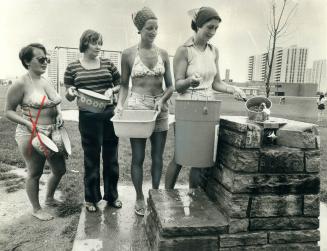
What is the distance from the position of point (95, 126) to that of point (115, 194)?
2.78ft

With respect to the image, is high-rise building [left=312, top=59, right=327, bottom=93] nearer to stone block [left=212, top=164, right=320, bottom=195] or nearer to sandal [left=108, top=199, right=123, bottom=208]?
stone block [left=212, top=164, right=320, bottom=195]

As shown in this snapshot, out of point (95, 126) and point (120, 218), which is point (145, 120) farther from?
point (120, 218)

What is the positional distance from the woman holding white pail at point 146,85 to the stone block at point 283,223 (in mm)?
1203

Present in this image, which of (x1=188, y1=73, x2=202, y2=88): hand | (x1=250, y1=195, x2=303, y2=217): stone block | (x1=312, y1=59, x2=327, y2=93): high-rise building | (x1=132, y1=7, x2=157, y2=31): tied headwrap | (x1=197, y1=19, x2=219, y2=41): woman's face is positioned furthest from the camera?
(x1=312, y1=59, x2=327, y2=93): high-rise building

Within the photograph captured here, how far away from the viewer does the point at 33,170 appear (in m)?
3.46

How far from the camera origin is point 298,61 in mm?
18688

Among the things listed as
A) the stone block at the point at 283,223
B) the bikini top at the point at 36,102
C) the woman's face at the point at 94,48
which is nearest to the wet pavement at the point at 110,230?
the stone block at the point at 283,223

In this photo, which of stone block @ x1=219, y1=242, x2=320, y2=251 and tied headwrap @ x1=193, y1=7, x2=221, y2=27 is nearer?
stone block @ x1=219, y1=242, x2=320, y2=251

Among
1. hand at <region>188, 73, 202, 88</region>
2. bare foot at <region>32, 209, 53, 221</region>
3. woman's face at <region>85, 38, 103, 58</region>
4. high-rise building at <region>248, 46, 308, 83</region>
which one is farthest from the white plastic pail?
high-rise building at <region>248, 46, 308, 83</region>

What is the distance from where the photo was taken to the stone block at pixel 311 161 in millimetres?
2600

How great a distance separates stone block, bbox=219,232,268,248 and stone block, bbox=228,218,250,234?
3 cm

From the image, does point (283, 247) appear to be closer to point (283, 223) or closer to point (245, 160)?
point (283, 223)

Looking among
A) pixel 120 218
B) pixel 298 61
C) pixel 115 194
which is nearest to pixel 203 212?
pixel 120 218

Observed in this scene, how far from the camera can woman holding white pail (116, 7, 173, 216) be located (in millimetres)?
3225
